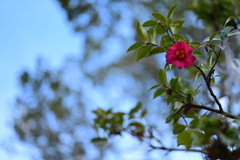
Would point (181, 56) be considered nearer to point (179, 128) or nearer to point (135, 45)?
point (135, 45)

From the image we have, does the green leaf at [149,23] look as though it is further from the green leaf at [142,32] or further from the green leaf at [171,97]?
the green leaf at [171,97]

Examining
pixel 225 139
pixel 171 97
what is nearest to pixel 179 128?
pixel 171 97

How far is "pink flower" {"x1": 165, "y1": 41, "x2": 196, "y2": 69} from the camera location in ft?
2.32

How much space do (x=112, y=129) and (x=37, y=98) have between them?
4.14 meters

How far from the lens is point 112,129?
3.75 feet

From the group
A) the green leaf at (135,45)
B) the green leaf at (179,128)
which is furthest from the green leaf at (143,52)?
the green leaf at (179,128)

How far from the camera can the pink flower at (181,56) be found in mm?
708

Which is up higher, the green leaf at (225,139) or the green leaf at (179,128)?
the green leaf at (179,128)

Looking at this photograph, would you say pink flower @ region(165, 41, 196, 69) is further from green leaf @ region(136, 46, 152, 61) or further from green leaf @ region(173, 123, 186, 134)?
green leaf @ region(173, 123, 186, 134)

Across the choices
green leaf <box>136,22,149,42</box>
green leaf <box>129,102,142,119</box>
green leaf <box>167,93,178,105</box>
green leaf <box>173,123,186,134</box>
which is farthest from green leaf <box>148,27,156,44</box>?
green leaf <box>129,102,142,119</box>

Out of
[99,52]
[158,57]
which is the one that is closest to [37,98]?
[99,52]

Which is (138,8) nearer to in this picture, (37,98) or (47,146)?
(37,98)

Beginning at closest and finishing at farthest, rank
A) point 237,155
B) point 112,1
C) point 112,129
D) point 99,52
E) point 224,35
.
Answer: point 237,155 < point 224,35 < point 112,129 < point 112,1 < point 99,52

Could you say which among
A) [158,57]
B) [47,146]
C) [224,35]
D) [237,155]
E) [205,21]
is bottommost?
[237,155]
